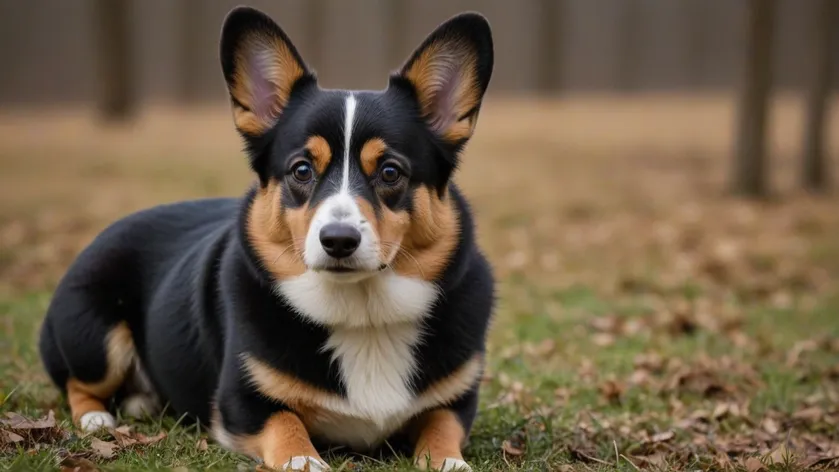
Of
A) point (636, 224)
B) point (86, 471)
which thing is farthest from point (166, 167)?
point (86, 471)

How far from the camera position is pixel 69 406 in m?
4.75

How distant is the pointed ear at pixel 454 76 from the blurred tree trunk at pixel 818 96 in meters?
12.8

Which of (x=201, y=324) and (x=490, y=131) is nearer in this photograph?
(x=201, y=324)

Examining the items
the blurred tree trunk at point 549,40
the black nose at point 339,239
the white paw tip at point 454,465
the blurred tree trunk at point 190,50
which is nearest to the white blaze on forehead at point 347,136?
the black nose at point 339,239

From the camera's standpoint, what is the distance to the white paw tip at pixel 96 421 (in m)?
4.18

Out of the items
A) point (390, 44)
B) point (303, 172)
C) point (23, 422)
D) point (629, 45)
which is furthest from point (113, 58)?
point (629, 45)

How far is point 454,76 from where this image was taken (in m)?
4.10

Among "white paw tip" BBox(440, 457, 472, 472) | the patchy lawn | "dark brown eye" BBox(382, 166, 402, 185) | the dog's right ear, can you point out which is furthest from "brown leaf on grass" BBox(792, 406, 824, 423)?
the dog's right ear

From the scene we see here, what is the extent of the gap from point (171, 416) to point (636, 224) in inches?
378

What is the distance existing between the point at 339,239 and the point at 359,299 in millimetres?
570

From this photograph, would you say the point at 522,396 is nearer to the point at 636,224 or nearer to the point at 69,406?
the point at 69,406

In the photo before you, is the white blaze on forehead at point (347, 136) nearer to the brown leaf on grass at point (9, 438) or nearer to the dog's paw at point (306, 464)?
the dog's paw at point (306, 464)

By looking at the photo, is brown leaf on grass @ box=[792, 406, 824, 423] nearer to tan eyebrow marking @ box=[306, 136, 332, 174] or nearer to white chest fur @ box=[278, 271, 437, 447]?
white chest fur @ box=[278, 271, 437, 447]

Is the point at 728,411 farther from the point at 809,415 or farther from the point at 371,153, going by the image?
the point at 371,153
